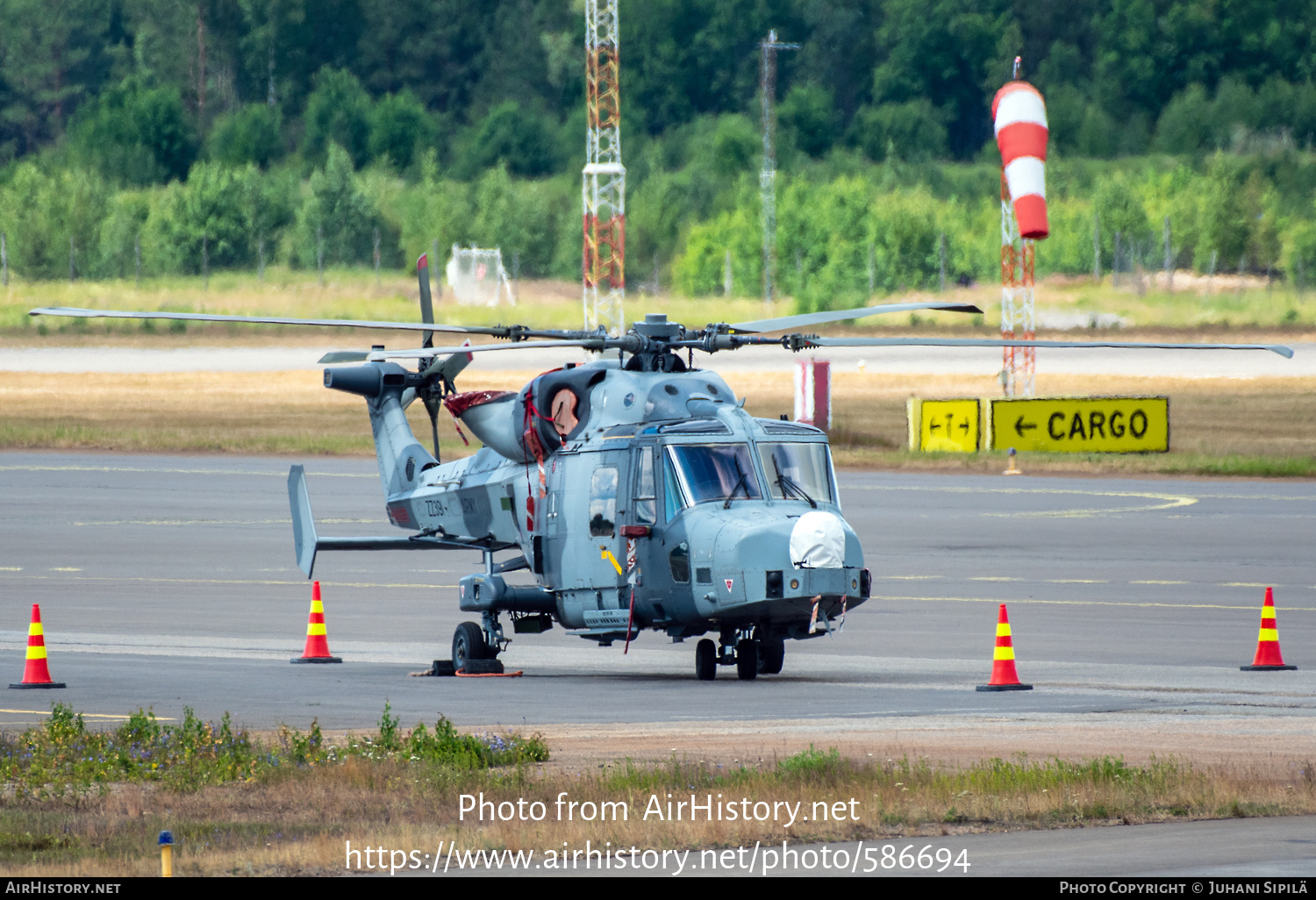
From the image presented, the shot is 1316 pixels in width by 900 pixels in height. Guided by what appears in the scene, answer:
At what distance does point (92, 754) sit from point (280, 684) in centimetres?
521

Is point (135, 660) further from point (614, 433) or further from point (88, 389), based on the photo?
point (88, 389)

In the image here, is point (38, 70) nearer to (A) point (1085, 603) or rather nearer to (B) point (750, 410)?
(B) point (750, 410)

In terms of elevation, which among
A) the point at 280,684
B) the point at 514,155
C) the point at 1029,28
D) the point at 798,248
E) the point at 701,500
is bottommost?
the point at 280,684

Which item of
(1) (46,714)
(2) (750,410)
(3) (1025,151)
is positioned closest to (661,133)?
(2) (750,410)

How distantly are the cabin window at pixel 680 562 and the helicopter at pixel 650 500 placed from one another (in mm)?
17

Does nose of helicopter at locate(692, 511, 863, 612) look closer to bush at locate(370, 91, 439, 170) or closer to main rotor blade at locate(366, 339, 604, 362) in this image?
main rotor blade at locate(366, 339, 604, 362)

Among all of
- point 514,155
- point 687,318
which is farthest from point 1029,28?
point 687,318

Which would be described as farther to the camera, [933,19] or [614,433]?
[933,19]

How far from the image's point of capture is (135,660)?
20797 millimetres

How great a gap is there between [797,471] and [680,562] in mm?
1450

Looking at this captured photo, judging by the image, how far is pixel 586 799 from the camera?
11.7 meters

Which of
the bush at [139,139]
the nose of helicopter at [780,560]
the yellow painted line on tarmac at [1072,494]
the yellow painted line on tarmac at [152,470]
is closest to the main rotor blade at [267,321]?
the nose of helicopter at [780,560]

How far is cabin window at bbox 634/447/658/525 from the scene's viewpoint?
18.6 meters

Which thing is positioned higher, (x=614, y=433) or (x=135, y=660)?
(x=614, y=433)
